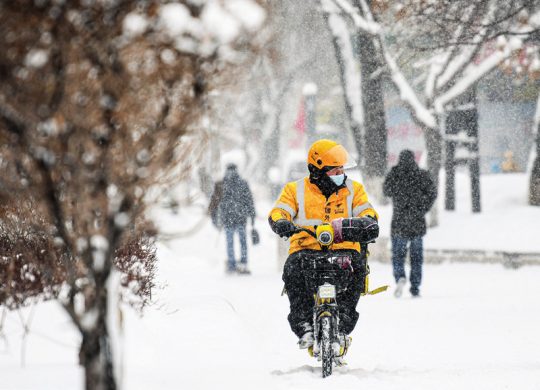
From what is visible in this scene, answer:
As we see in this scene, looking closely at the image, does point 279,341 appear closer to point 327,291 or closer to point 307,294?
point 307,294

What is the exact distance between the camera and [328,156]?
5316 mm

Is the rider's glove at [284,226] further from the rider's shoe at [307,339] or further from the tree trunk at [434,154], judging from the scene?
the tree trunk at [434,154]

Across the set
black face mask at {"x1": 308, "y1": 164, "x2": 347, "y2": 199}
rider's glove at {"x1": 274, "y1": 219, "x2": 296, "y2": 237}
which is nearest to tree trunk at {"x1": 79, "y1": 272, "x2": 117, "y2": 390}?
rider's glove at {"x1": 274, "y1": 219, "x2": 296, "y2": 237}

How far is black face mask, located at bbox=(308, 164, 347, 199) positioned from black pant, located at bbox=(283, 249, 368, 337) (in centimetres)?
49

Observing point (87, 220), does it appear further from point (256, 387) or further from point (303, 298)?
point (303, 298)

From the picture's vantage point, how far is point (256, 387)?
457 cm

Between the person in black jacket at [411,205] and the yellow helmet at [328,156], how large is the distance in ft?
15.6

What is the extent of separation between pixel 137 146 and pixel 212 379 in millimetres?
1951

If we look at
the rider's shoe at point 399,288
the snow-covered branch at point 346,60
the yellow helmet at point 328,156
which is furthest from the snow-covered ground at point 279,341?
the snow-covered branch at point 346,60

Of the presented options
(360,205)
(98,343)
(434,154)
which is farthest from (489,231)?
(98,343)

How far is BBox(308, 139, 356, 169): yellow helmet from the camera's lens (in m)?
5.32

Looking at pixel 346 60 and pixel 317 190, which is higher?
pixel 346 60

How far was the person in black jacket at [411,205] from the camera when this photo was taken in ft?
32.6

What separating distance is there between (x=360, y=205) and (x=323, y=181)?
342mm
